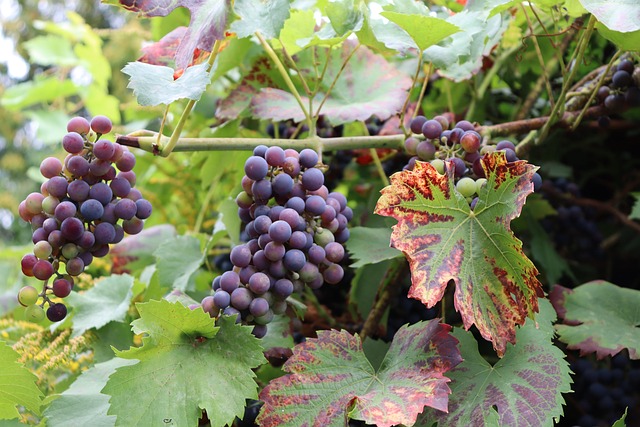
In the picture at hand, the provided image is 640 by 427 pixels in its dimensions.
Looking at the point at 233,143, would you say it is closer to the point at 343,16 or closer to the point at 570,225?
the point at 343,16

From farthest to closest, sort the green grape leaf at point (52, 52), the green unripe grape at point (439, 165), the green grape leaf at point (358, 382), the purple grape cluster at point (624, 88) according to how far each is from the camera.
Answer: the green grape leaf at point (52, 52) → the purple grape cluster at point (624, 88) → the green unripe grape at point (439, 165) → the green grape leaf at point (358, 382)

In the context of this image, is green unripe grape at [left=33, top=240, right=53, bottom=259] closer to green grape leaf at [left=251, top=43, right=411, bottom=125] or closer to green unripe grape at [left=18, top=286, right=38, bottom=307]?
green unripe grape at [left=18, top=286, right=38, bottom=307]

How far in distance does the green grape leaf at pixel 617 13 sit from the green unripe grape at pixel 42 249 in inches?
Answer: 21.5

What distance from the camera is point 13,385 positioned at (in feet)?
→ 1.97

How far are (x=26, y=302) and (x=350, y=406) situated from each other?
1.01 ft

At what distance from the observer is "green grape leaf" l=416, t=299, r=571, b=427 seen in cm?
54

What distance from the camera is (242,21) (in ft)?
2.01

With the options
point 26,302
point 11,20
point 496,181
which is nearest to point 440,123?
point 496,181

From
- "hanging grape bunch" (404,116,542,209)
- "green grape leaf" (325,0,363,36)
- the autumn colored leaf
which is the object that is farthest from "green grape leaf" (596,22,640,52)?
the autumn colored leaf

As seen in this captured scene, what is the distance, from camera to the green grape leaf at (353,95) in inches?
30.7

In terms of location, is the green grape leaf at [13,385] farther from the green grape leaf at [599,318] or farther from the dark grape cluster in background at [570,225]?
the dark grape cluster in background at [570,225]

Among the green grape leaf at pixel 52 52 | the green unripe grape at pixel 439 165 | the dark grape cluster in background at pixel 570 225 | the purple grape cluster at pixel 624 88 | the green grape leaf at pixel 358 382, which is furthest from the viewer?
the green grape leaf at pixel 52 52

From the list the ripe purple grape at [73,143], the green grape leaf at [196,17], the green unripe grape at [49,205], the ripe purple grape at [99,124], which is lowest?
the green unripe grape at [49,205]

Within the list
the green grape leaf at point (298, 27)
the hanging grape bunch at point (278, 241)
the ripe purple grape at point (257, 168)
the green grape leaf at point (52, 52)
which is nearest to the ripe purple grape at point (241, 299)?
the hanging grape bunch at point (278, 241)
